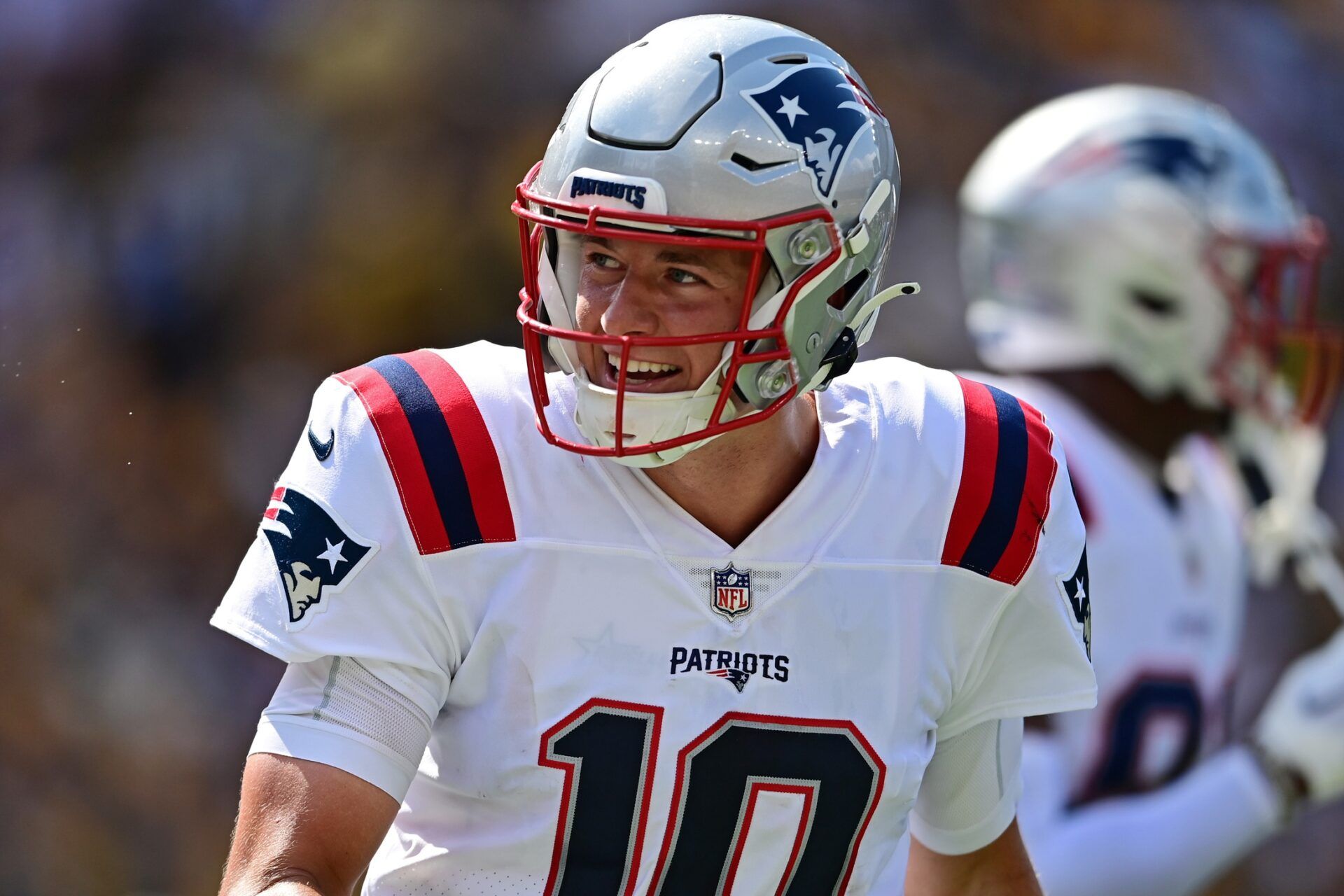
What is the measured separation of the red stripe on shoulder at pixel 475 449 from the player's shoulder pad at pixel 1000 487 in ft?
1.50

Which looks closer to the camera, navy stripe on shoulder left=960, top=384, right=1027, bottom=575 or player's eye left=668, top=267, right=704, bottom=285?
player's eye left=668, top=267, right=704, bottom=285

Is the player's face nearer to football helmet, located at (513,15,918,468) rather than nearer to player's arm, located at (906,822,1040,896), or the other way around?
football helmet, located at (513,15,918,468)

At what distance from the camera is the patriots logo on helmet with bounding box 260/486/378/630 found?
64.6 inches

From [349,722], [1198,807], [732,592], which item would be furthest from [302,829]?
[1198,807]

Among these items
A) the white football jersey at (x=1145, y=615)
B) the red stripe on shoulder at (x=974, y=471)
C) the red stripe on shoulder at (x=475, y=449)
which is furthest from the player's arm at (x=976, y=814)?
Answer: the white football jersey at (x=1145, y=615)

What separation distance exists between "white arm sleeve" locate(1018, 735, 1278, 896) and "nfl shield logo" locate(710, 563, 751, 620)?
6.42 ft

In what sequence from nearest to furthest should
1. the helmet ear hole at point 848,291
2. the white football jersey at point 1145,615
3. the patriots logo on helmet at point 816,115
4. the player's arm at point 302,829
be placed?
the player's arm at point 302,829 → the patriots logo on helmet at point 816,115 → the helmet ear hole at point 848,291 → the white football jersey at point 1145,615

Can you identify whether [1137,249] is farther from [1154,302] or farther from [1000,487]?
[1000,487]

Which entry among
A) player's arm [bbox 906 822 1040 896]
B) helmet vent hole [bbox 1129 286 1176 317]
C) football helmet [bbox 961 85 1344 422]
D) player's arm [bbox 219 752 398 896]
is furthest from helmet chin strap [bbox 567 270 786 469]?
helmet vent hole [bbox 1129 286 1176 317]

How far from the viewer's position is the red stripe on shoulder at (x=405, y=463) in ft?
5.53

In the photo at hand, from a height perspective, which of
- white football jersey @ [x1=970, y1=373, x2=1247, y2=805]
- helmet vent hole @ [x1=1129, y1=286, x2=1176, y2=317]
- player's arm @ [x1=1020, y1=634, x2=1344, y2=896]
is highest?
helmet vent hole @ [x1=1129, y1=286, x2=1176, y2=317]

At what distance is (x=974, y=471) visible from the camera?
1874mm

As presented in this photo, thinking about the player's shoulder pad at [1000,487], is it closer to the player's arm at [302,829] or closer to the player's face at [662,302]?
the player's face at [662,302]

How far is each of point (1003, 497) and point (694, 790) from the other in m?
0.45
